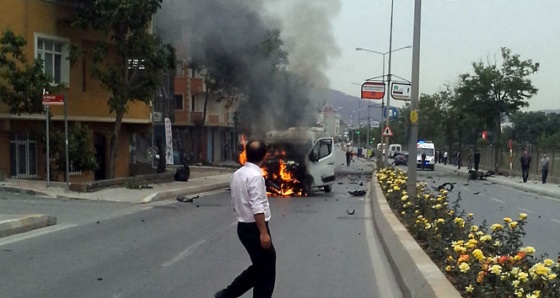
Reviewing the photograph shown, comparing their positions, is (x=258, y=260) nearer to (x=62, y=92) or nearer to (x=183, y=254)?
(x=183, y=254)

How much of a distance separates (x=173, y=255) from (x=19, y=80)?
13.7 meters

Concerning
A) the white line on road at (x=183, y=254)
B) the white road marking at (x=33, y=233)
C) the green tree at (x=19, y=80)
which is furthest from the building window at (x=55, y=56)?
the white line on road at (x=183, y=254)

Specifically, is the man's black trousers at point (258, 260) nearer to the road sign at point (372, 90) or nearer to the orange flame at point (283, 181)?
the orange flame at point (283, 181)

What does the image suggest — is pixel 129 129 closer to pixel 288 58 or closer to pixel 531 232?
pixel 288 58

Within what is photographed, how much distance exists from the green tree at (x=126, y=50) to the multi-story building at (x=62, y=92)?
0.78 m

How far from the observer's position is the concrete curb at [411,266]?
664 cm

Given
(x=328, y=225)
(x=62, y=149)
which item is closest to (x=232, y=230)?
(x=328, y=225)

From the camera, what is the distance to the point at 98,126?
30078mm

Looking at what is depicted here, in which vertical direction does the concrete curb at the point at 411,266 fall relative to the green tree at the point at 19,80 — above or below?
below

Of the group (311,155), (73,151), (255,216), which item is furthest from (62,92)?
(255,216)

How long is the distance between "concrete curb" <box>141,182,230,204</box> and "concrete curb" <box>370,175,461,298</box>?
31.8 feet

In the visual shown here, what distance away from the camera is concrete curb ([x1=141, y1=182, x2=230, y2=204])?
2122 centimetres

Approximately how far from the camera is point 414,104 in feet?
55.5

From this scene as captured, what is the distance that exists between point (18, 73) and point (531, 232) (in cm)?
1587
